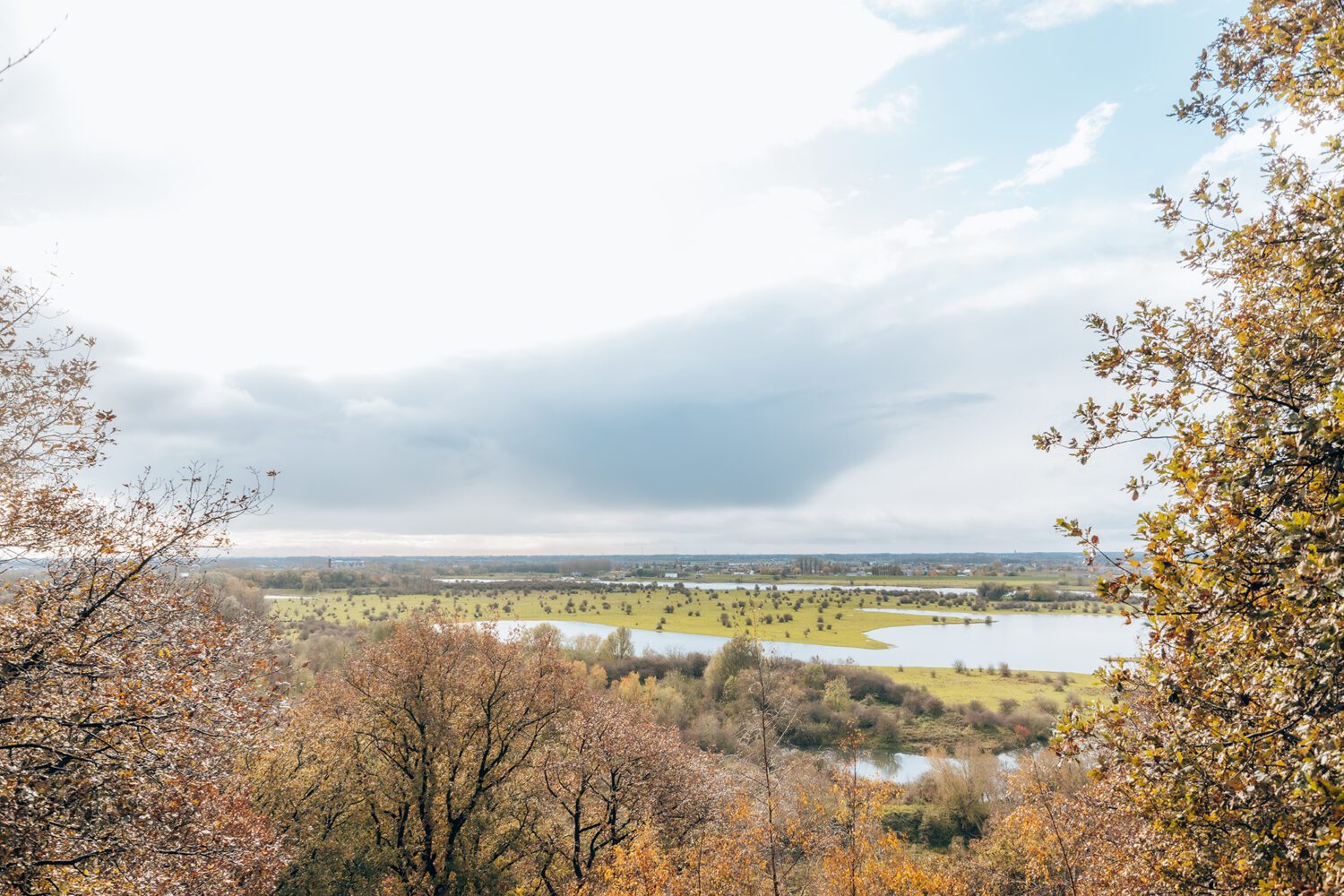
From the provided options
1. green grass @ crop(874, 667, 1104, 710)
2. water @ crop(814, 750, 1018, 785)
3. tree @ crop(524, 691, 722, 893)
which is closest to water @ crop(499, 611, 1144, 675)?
green grass @ crop(874, 667, 1104, 710)

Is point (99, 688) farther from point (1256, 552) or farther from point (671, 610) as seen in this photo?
point (671, 610)

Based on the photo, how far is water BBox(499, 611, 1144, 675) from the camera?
8938 centimetres

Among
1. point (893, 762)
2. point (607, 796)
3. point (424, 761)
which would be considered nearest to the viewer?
point (607, 796)

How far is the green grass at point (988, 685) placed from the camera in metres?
68.1

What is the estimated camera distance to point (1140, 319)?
7.88 meters

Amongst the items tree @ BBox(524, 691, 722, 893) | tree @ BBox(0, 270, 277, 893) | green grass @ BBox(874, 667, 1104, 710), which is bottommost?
green grass @ BBox(874, 667, 1104, 710)

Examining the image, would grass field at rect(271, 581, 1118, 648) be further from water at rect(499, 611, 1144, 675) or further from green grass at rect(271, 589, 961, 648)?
water at rect(499, 611, 1144, 675)

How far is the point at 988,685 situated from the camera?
74.6 metres

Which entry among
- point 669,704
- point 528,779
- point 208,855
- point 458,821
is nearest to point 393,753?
point 458,821

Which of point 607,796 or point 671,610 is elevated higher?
point 607,796

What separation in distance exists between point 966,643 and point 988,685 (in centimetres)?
3664

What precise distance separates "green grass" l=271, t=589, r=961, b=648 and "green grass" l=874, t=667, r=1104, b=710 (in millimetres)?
22714

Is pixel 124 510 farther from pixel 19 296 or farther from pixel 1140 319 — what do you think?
pixel 1140 319

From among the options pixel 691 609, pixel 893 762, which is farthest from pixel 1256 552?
pixel 691 609
